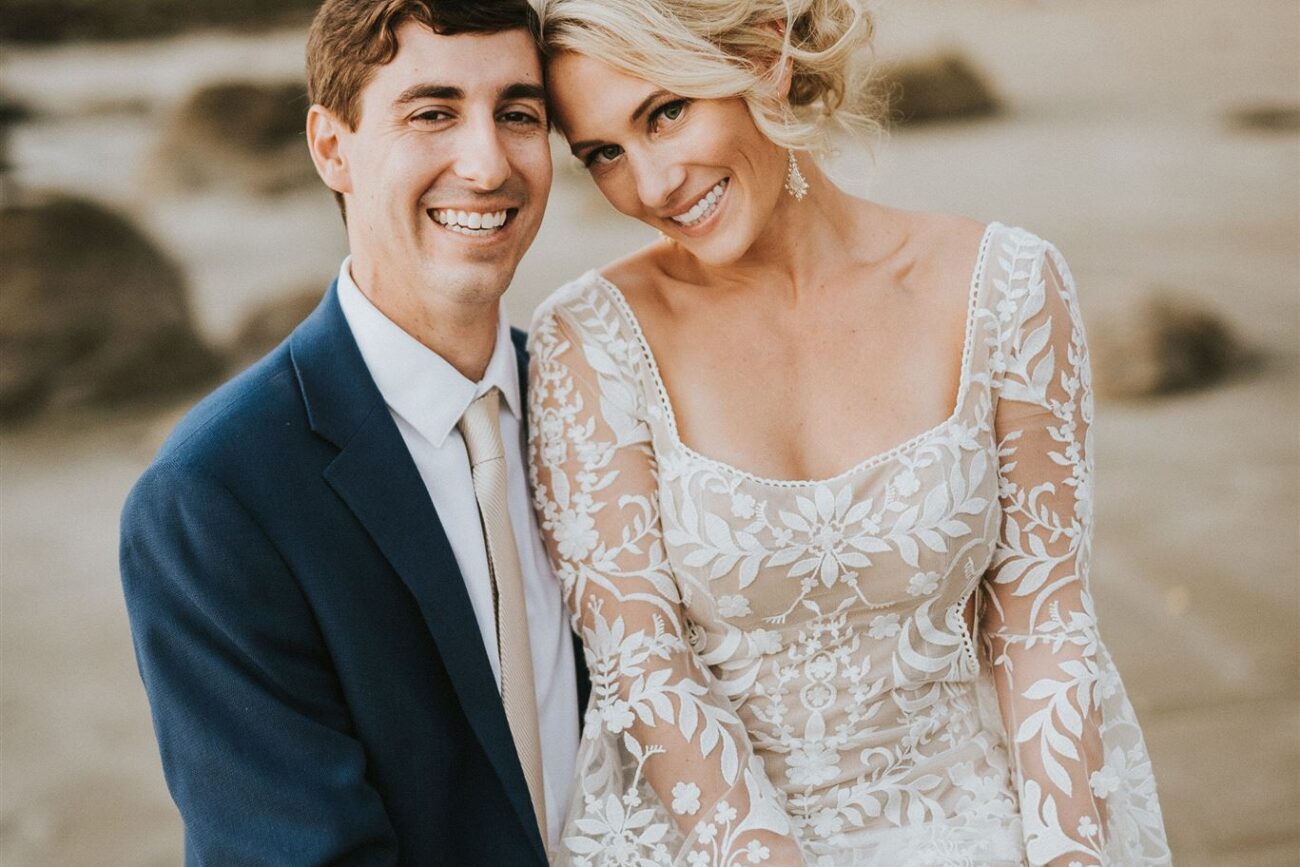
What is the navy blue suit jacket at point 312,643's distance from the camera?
69.9 inches

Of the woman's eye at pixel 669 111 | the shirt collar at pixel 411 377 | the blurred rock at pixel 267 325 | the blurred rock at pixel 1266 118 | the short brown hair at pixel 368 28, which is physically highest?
the blurred rock at pixel 1266 118

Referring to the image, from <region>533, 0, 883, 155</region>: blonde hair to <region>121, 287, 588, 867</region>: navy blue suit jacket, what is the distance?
607mm

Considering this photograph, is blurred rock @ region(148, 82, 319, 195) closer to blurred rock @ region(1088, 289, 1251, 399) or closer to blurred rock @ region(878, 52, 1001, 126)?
blurred rock @ region(878, 52, 1001, 126)

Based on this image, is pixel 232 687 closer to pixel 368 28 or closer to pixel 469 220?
pixel 469 220

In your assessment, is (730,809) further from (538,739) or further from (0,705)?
(0,705)

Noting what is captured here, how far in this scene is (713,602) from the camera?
2004 millimetres

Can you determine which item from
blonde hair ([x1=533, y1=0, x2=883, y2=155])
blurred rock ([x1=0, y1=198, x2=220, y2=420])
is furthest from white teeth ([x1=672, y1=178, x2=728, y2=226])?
blurred rock ([x1=0, y1=198, x2=220, y2=420])

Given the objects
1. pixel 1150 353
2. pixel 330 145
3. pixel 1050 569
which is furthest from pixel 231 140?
pixel 1050 569

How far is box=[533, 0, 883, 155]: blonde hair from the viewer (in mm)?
1953

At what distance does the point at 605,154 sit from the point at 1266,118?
6.55 metres

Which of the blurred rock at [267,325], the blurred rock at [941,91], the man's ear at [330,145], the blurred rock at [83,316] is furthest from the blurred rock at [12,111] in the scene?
the man's ear at [330,145]

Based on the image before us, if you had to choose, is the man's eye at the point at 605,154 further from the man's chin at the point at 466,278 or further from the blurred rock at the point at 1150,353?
the blurred rock at the point at 1150,353

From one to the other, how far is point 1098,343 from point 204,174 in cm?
473

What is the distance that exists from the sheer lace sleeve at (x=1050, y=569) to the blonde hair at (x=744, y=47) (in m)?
0.41
